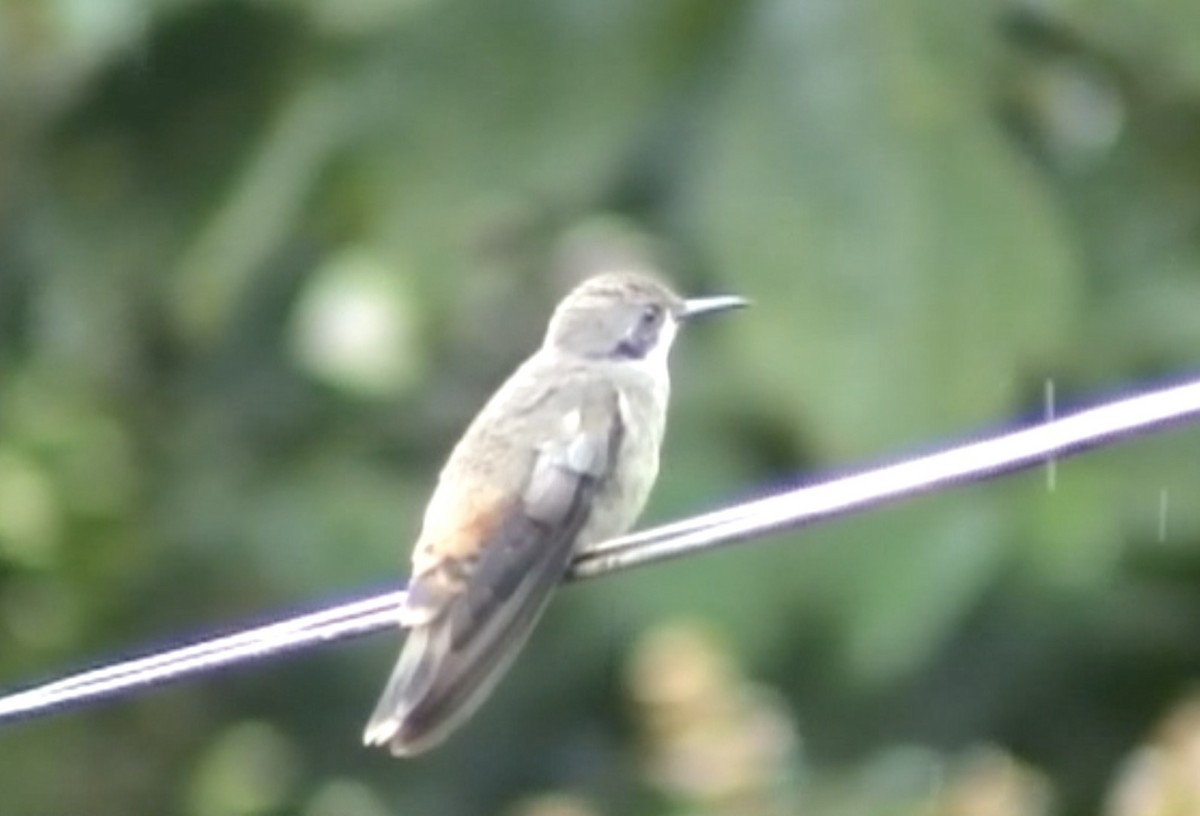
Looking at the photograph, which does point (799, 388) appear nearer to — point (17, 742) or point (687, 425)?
point (687, 425)

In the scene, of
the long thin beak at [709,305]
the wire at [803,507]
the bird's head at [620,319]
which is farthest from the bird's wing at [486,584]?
the wire at [803,507]

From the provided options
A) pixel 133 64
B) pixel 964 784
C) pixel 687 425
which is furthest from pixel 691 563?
pixel 133 64

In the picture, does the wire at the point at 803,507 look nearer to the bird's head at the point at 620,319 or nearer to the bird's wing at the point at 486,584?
the bird's wing at the point at 486,584

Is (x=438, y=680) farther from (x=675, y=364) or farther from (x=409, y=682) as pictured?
(x=675, y=364)

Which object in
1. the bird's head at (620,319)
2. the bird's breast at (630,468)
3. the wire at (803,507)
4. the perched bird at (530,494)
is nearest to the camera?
the wire at (803,507)

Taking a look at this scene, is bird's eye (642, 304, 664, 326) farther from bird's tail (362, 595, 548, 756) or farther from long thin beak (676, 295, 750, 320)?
bird's tail (362, 595, 548, 756)
